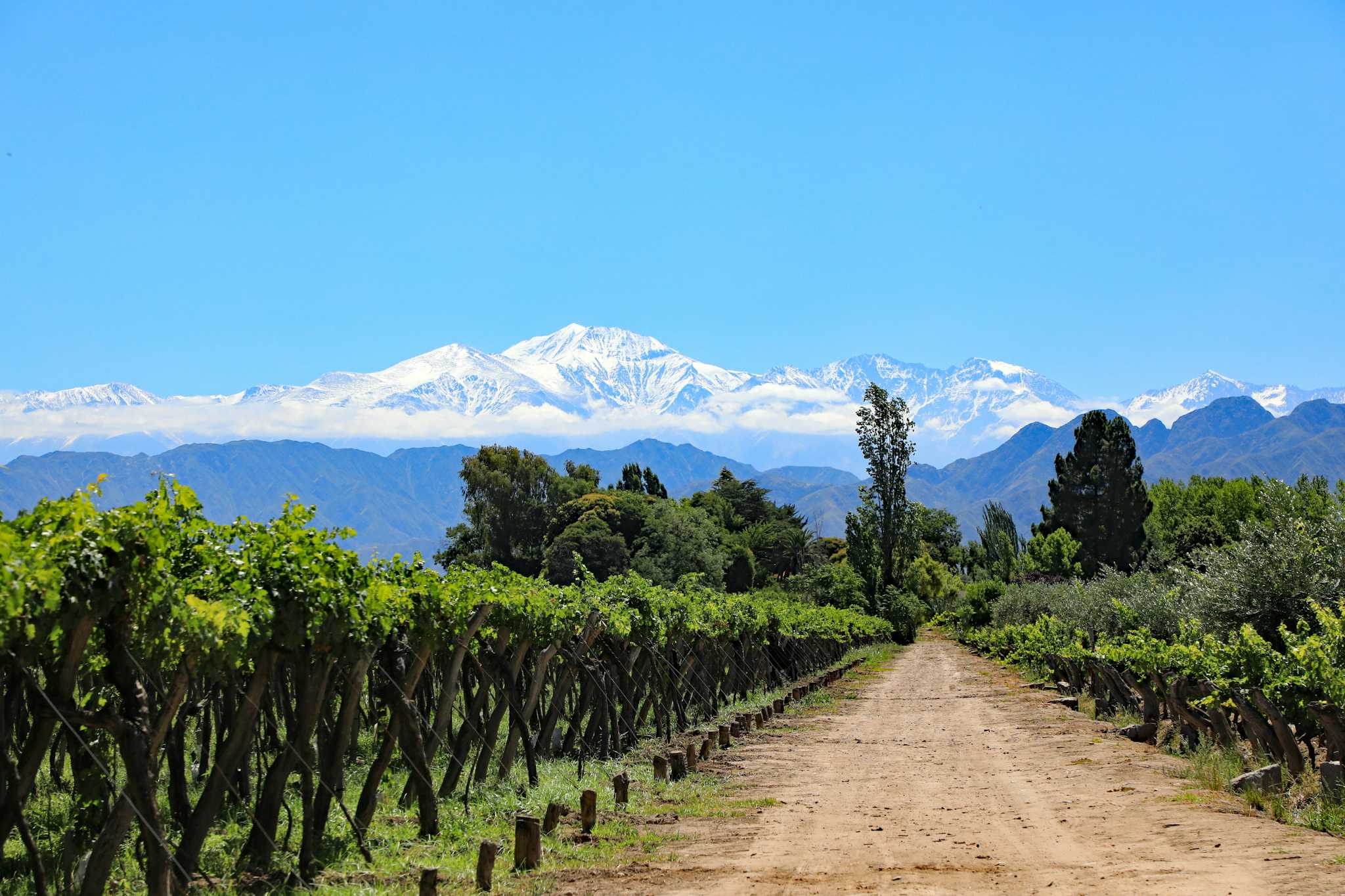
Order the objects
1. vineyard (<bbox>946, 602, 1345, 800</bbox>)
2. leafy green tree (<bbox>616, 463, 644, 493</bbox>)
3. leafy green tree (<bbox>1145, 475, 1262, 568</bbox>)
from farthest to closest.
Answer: leafy green tree (<bbox>616, 463, 644, 493</bbox>) < leafy green tree (<bbox>1145, 475, 1262, 568</bbox>) < vineyard (<bbox>946, 602, 1345, 800</bbox>)

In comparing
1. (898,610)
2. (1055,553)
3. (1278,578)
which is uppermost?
(1278,578)

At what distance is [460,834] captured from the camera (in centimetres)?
1164

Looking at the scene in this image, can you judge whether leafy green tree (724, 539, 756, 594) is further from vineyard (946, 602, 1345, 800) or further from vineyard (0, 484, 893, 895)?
vineyard (0, 484, 893, 895)

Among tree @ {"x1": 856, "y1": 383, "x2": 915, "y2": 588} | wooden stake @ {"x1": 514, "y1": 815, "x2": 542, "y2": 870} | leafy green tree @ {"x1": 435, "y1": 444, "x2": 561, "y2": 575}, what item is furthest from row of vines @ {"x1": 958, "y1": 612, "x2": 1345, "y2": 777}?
leafy green tree @ {"x1": 435, "y1": 444, "x2": 561, "y2": 575}

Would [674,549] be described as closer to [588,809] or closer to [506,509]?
[506,509]

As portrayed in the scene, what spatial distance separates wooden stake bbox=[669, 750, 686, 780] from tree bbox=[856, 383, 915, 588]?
202 ft

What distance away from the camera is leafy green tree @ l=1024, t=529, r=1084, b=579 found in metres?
81.2

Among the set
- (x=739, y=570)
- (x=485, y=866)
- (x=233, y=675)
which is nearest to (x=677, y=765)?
(x=233, y=675)

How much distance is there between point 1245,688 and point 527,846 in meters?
10.1

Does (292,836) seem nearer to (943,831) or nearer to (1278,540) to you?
(943,831)

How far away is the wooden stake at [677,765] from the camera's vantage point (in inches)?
631

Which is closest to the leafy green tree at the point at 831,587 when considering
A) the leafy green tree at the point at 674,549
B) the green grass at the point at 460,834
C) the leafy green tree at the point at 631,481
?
the leafy green tree at the point at 674,549

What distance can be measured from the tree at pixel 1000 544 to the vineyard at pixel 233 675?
75.6 m

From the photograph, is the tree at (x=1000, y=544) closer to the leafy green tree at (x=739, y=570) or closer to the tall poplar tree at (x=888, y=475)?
the tall poplar tree at (x=888, y=475)
